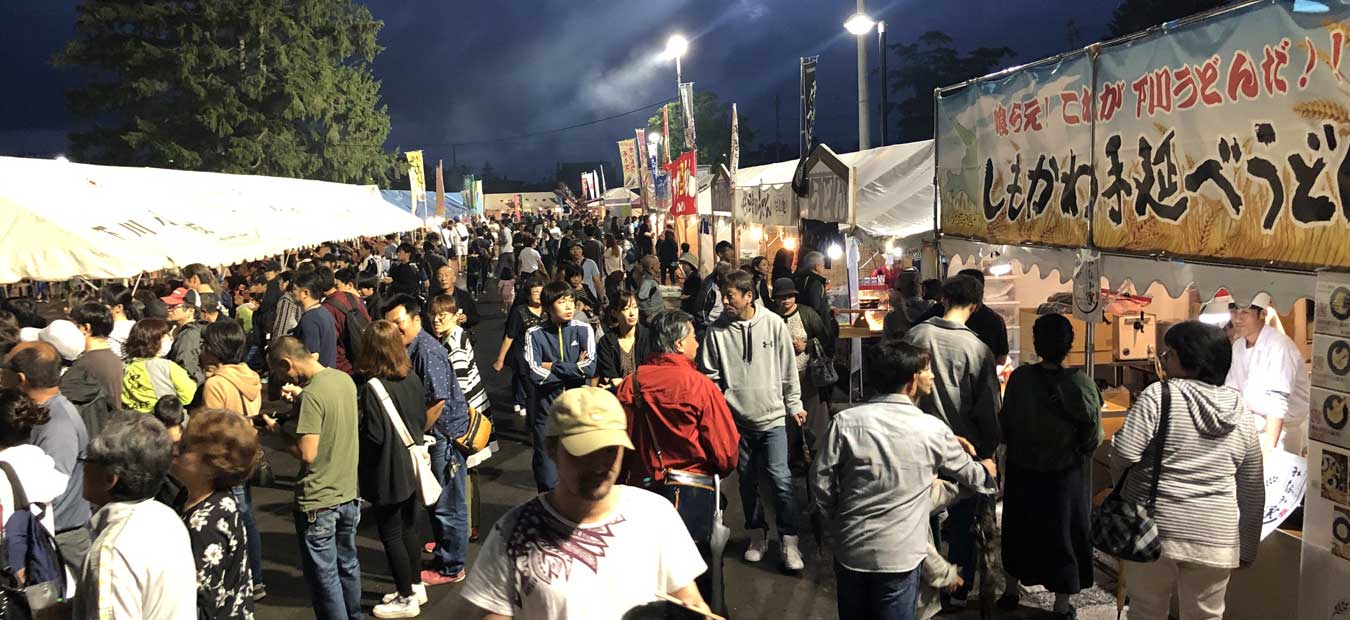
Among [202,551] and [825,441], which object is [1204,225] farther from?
[202,551]

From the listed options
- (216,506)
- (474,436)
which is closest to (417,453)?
(474,436)

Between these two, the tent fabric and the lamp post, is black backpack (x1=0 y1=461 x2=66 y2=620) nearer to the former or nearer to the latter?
the tent fabric

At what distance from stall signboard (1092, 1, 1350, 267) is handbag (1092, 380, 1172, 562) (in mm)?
956

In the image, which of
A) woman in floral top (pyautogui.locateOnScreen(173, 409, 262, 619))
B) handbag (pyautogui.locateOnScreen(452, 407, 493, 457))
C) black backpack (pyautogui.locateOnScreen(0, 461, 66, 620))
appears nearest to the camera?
woman in floral top (pyautogui.locateOnScreen(173, 409, 262, 619))

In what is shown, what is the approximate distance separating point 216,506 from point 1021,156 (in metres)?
5.72

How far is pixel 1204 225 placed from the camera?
478 cm

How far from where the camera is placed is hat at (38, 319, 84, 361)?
245 inches

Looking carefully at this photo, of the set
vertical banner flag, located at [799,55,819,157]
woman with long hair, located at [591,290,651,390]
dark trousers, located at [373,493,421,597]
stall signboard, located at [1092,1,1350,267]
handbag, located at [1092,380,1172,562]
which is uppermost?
vertical banner flag, located at [799,55,819,157]

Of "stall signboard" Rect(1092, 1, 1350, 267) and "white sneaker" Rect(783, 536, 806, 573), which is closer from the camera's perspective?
"stall signboard" Rect(1092, 1, 1350, 267)

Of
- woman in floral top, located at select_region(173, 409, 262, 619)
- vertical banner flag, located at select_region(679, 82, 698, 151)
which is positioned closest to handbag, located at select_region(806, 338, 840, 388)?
woman in floral top, located at select_region(173, 409, 262, 619)

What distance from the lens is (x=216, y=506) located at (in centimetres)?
341

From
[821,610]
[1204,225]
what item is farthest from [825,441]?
[1204,225]

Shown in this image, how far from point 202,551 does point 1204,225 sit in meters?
4.91

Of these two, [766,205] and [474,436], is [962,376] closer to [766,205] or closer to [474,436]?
[474,436]
